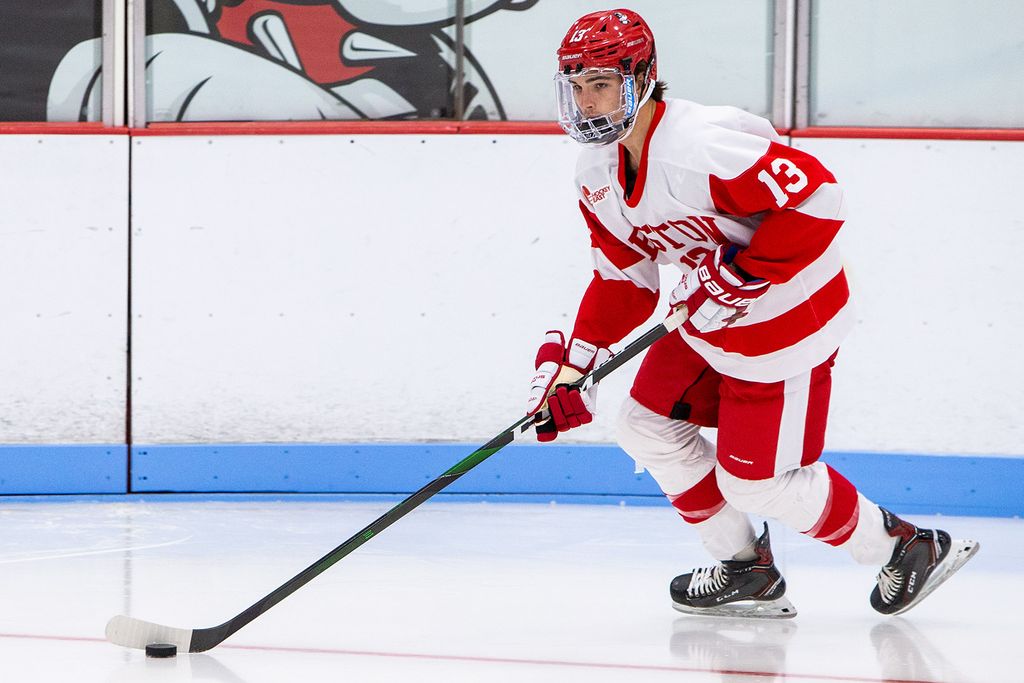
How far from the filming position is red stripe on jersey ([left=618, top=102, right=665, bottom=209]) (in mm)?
2174

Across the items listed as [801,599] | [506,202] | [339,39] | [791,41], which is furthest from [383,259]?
[801,599]

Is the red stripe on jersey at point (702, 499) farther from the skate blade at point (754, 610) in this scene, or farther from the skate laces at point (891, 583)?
the skate laces at point (891, 583)

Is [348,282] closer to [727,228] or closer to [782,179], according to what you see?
[727,228]

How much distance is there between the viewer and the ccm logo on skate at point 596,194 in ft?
7.36

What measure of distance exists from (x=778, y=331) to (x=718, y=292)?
0.54 feet

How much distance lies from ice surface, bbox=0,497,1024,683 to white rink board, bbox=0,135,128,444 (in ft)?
1.13

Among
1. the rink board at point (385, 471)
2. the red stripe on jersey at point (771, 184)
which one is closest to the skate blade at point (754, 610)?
the red stripe on jersey at point (771, 184)

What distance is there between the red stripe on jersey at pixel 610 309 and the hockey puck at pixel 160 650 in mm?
921

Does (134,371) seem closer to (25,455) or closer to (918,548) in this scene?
(25,455)

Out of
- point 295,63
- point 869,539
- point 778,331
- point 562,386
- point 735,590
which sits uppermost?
point 295,63

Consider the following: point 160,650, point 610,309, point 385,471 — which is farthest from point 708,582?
point 385,471

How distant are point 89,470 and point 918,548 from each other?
253 cm

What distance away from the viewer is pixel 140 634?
2.09 meters

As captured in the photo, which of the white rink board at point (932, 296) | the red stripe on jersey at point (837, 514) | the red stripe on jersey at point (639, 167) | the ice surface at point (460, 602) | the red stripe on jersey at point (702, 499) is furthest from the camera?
the white rink board at point (932, 296)
